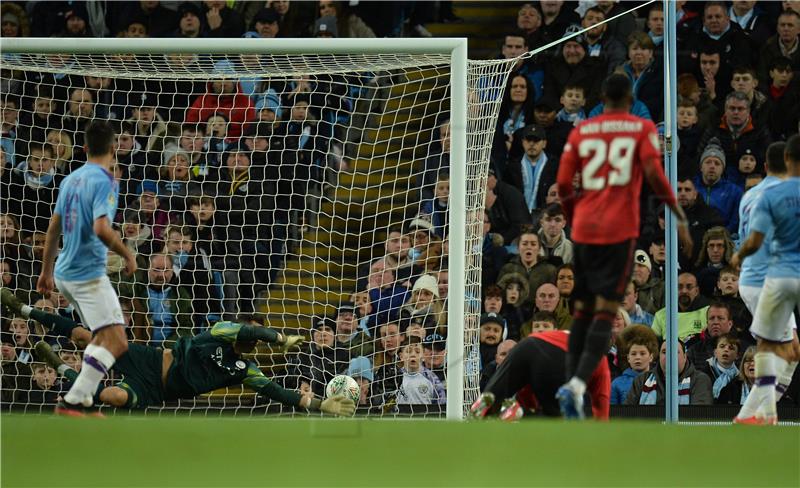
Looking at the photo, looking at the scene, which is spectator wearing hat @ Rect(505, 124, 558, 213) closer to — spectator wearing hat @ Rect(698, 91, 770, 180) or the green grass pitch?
spectator wearing hat @ Rect(698, 91, 770, 180)

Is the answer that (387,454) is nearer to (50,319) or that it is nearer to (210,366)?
(210,366)

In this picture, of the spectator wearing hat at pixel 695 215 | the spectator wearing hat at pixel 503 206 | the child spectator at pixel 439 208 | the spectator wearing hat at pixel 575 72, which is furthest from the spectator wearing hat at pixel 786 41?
the child spectator at pixel 439 208

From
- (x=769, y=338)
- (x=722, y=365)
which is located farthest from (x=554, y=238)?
(x=769, y=338)

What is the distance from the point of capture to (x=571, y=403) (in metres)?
5.75

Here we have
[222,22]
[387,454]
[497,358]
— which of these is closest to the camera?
[387,454]

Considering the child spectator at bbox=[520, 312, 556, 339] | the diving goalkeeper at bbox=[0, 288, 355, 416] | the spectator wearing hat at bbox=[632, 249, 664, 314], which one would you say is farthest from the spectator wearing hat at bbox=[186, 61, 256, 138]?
the spectator wearing hat at bbox=[632, 249, 664, 314]

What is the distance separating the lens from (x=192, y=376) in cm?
843

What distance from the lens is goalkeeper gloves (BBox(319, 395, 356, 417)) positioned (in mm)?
8133

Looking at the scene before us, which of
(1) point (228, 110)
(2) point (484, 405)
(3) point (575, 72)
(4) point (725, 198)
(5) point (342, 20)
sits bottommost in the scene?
(2) point (484, 405)

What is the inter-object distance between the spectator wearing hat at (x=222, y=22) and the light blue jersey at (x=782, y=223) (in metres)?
6.44

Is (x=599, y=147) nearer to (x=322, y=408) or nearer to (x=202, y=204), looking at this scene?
(x=322, y=408)

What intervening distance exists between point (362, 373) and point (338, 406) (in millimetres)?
1221

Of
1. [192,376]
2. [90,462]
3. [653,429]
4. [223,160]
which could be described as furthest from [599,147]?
[223,160]

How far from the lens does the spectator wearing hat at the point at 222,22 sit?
38.5 feet
